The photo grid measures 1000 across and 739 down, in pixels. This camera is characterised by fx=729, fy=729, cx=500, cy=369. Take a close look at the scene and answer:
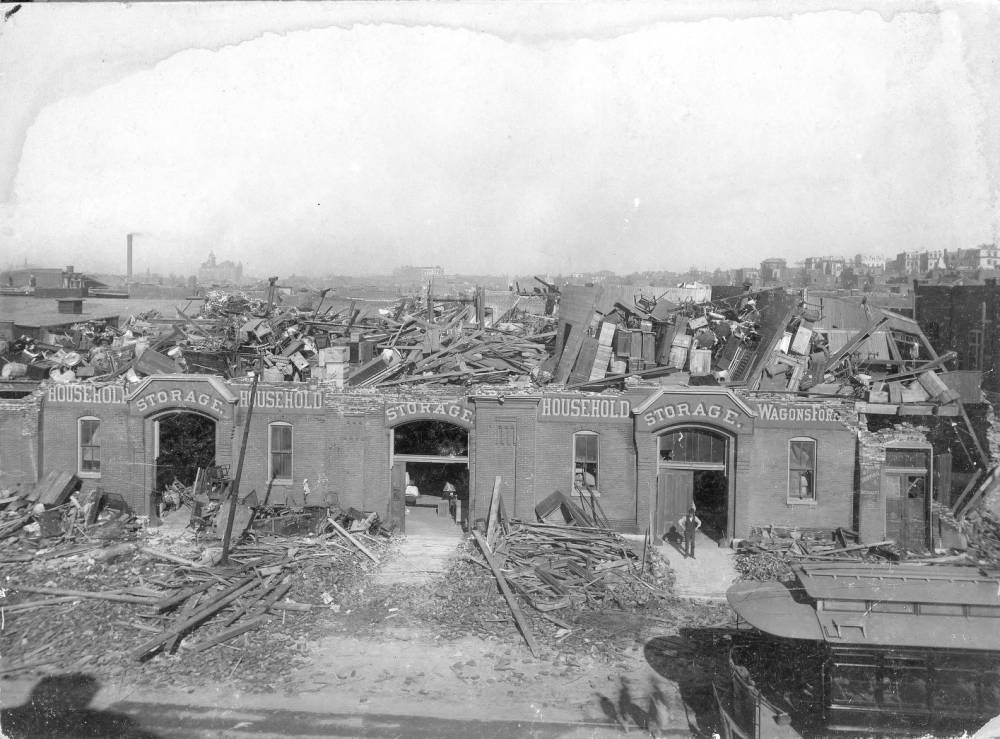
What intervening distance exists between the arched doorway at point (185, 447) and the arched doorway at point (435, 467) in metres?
6.63

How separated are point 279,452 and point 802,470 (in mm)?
15505

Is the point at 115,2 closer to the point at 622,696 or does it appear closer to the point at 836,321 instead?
the point at 622,696

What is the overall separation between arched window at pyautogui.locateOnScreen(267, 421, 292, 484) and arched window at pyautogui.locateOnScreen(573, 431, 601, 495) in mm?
8670

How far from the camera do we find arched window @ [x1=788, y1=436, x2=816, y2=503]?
68.6 ft

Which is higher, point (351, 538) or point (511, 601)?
point (351, 538)

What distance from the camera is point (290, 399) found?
72.1 feet

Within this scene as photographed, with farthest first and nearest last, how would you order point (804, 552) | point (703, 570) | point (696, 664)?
point (804, 552) < point (703, 570) < point (696, 664)

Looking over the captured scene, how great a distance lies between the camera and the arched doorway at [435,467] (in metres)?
24.0

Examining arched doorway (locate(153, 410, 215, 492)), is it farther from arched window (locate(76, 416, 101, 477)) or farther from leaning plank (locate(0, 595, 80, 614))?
leaning plank (locate(0, 595, 80, 614))

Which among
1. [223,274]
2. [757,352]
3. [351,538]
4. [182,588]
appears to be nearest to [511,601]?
[351,538]

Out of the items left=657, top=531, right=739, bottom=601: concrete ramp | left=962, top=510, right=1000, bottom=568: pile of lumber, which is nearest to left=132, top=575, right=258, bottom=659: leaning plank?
left=657, top=531, right=739, bottom=601: concrete ramp

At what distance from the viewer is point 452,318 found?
2966 centimetres

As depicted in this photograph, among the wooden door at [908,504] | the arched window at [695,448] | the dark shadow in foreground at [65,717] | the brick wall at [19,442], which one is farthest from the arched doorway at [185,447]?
the wooden door at [908,504]

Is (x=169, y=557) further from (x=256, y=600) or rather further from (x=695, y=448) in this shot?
(x=695, y=448)
